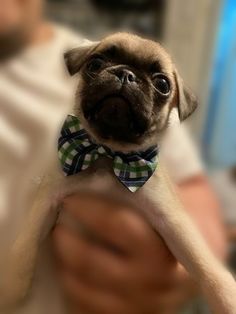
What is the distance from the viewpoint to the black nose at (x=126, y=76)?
321mm

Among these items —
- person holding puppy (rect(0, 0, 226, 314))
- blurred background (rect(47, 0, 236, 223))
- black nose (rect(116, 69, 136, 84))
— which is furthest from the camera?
blurred background (rect(47, 0, 236, 223))

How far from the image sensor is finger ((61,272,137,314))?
0.49m

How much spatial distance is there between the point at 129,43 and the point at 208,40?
2.24 ft

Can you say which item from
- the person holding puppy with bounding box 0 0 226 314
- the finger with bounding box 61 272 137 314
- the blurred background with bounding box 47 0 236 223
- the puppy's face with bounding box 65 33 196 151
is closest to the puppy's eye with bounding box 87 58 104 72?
the puppy's face with bounding box 65 33 196 151

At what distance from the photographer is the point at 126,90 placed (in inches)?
12.8

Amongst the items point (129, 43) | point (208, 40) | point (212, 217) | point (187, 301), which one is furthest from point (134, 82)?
point (208, 40)

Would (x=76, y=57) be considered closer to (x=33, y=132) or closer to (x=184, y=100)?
(x=184, y=100)

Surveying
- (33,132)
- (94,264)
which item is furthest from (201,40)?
(94,264)

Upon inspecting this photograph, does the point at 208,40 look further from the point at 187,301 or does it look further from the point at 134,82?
the point at 134,82

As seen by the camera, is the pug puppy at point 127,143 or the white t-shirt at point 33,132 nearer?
the pug puppy at point 127,143

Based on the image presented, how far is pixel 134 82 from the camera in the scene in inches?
12.7

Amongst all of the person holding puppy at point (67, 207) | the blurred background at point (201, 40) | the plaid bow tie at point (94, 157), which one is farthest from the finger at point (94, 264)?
the blurred background at point (201, 40)

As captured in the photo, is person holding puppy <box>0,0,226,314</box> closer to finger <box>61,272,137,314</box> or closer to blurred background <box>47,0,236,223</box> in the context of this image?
finger <box>61,272,137,314</box>

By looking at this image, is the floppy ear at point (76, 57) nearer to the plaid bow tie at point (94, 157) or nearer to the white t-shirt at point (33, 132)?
the plaid bow tie at point (94, 157)
